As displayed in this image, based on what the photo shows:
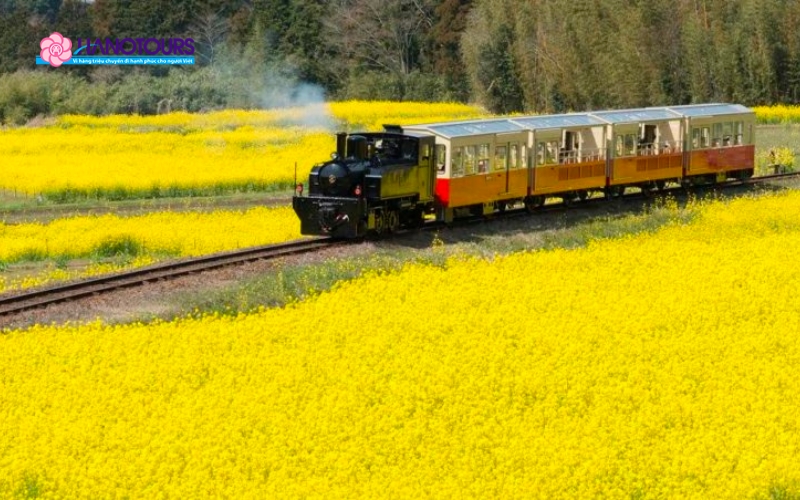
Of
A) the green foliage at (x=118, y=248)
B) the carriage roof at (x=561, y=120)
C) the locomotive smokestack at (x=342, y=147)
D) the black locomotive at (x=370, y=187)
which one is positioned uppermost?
the carriage roof at (x=561, y=120)

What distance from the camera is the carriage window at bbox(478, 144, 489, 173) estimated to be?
32.7m

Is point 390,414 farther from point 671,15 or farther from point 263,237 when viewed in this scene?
point 671,15

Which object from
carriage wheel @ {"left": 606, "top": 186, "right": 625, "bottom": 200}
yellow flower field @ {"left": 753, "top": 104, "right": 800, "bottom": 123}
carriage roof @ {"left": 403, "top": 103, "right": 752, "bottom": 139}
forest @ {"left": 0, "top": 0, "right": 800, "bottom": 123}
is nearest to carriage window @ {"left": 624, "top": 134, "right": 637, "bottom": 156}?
carriage roof @ {"left": 403, "top": 103, "right": 752, "bottom": 139}

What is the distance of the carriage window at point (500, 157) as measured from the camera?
1315 inches

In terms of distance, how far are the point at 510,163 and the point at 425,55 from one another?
7198cm

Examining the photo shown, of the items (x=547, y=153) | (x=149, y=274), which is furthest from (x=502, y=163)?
(x=149, y=274)

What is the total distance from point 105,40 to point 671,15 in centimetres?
4605

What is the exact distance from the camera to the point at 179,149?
200ft

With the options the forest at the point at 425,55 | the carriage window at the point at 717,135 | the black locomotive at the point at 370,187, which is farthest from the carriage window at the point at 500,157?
the forest at the point at 425,55

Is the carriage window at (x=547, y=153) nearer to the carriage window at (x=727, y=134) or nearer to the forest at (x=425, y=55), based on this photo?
the carriage window at (x=727, y=134)

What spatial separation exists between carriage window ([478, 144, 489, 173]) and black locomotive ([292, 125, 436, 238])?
1.84 meters

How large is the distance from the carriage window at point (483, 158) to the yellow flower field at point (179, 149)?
53.2 ft

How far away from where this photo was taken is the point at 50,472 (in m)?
14.1

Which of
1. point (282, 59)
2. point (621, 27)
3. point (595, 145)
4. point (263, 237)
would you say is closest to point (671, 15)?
point (621, 27)
